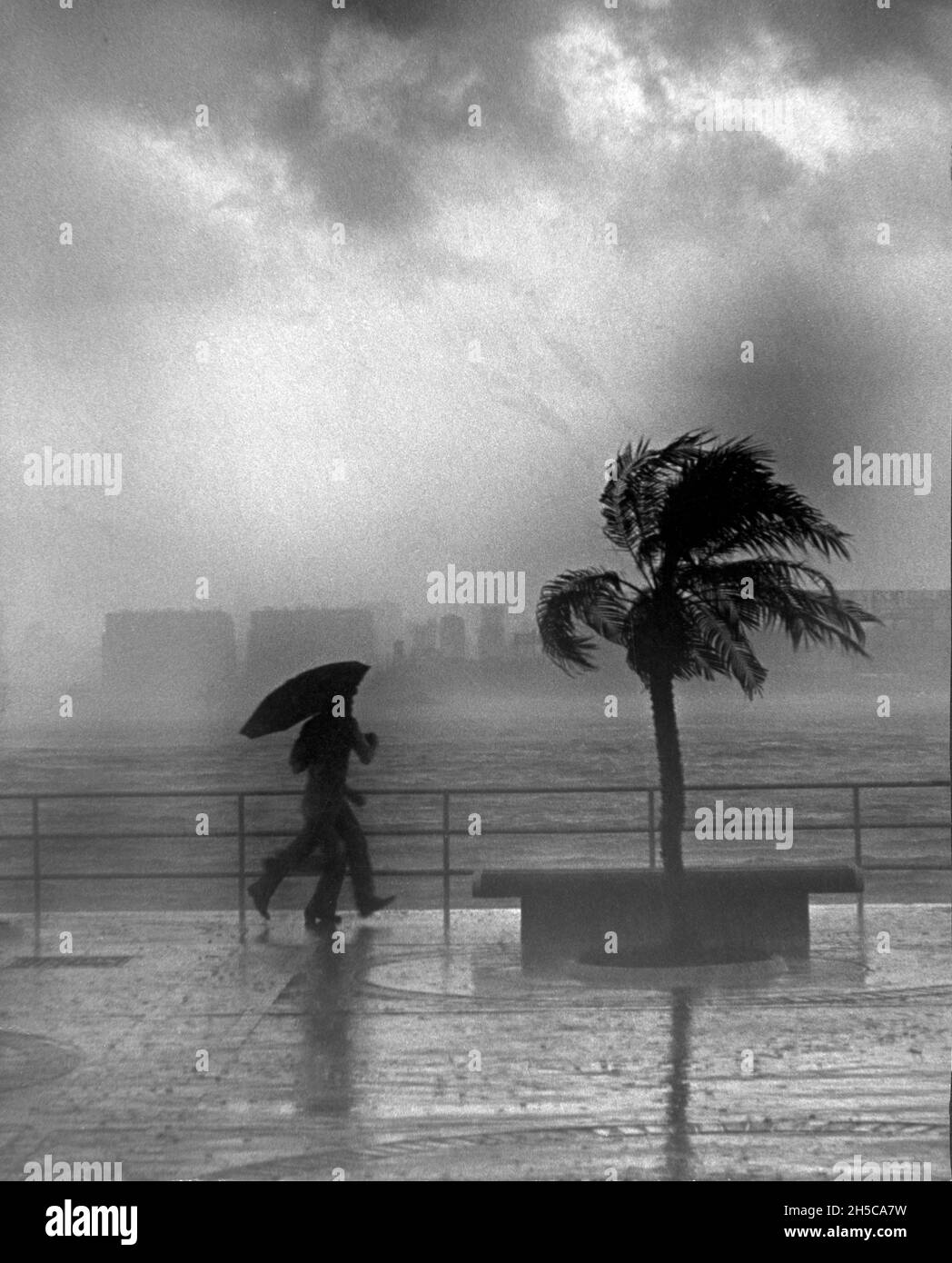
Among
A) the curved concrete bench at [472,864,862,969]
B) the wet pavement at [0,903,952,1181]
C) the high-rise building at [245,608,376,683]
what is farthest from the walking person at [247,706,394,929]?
the high-rise building at [245,608,376,683]

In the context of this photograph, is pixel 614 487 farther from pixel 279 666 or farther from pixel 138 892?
pixel 138 892

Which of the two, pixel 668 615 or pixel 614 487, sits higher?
pixel 614 487

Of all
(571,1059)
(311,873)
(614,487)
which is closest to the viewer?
(571,1059)

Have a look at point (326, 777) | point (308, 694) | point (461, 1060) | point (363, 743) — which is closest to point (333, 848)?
point (326, 777)

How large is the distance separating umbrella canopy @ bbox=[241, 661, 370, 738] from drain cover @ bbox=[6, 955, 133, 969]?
1262 millimetres

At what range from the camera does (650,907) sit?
29.1ft

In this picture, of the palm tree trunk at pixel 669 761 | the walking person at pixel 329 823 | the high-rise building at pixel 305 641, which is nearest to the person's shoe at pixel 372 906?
the walking person at pixel 329 823

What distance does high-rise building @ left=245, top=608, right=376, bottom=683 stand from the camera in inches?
1425

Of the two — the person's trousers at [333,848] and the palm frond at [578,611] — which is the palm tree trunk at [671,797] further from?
the person's trousers at [333,848]

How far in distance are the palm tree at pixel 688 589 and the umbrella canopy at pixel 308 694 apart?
3.21 ft

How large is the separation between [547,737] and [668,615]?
254 ft

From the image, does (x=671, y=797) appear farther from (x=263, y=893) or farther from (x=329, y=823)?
(x=263, y=893)
